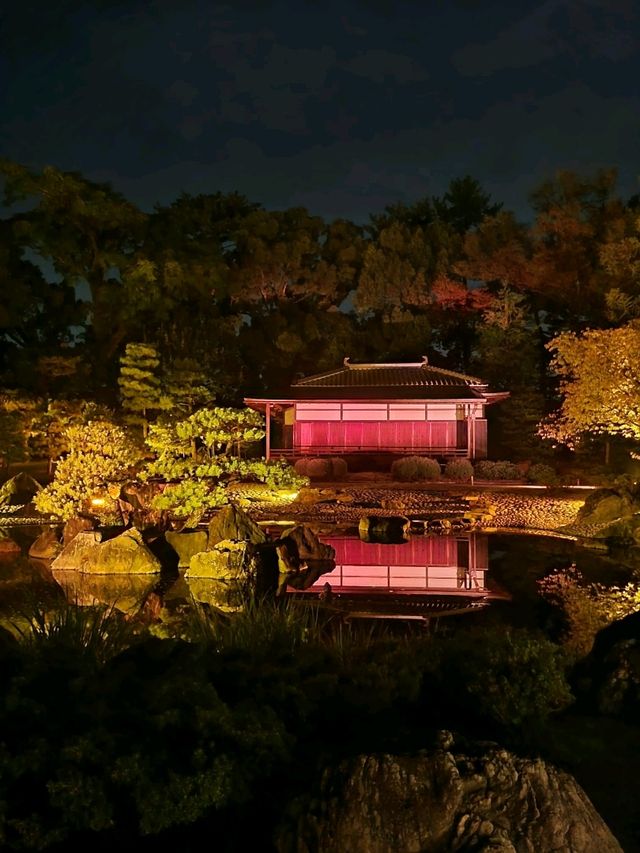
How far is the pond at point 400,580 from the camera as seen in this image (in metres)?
10.4

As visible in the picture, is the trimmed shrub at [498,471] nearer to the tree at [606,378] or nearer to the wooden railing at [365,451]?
the wooden railing at [365,451]

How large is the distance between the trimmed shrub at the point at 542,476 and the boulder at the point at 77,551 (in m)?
15.1

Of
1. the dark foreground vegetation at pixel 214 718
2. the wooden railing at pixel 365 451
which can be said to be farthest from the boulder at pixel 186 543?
the wooden railing at pixel 365 451

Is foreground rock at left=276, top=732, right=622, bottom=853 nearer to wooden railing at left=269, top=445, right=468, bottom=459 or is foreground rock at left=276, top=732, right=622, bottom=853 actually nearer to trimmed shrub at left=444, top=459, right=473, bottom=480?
trimmed shrub at left=444, top=459, right=473, bottom=480

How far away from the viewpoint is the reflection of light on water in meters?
11.6

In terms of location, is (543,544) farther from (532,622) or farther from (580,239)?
(580,239)

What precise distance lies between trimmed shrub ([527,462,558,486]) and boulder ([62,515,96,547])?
48.6 ft

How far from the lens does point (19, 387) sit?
2508 centimetres

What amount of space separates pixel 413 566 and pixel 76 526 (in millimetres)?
5699

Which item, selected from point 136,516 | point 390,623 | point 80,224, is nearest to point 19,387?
point 80,224

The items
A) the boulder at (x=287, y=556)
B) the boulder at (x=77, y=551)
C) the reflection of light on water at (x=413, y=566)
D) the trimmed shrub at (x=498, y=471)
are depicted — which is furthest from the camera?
the trimmed shrub at (x=498, y=471)

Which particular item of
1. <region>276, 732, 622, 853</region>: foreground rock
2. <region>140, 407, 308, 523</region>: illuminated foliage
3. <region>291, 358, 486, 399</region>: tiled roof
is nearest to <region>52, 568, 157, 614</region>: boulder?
<region>140, 407, 308, 523</region>: illuminated foliage

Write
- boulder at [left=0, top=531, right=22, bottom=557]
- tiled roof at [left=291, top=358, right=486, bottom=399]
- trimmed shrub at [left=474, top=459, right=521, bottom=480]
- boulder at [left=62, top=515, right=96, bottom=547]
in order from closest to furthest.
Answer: boulder at [left=62, top=515, right=96, bottom=547] → boulder at [left=0, top=531, right=22, bottom=557] → trimmed shrub at [left=474, top=459, right=521, bottom=480] → tiled roof at [left=291, top=358, right=486, bottom=399]

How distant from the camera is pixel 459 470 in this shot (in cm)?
2562
